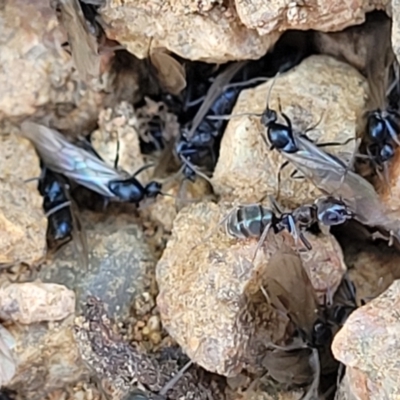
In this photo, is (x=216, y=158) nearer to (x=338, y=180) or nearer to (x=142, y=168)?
(x=142, y=168)

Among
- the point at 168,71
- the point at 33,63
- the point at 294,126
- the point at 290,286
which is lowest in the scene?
the point at 290,286

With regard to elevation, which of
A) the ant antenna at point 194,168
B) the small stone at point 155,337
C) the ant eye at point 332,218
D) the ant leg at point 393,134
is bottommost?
the small stone at point 155,337

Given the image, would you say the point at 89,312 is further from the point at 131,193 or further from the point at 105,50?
the point at 105,50

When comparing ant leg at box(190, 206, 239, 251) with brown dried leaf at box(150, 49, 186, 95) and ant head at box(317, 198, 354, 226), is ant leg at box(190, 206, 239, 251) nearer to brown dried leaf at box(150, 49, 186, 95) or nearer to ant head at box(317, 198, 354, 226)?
ant head at box(317, 198, 354, 226)

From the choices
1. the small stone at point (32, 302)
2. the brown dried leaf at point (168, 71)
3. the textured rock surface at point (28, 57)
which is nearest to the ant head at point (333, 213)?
the brown dried leaf at point (168, 71)

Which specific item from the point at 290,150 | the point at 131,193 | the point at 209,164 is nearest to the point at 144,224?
the point at 131,193

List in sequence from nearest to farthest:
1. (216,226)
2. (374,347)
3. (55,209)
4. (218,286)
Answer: (374,347) < (218,286) < (216,226) < (55,209)

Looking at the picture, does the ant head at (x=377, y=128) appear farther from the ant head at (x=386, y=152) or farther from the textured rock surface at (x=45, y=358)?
the textured rock surface at (x=45, y=358)

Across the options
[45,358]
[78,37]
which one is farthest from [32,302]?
[78,37]
